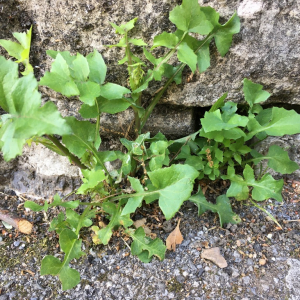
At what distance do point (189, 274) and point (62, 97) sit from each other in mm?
982

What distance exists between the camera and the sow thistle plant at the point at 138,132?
0.88 meters

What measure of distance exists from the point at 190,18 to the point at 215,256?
0.95 metres

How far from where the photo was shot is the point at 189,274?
1.09m

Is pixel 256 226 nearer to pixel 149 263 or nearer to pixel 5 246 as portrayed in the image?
pixel 149 263

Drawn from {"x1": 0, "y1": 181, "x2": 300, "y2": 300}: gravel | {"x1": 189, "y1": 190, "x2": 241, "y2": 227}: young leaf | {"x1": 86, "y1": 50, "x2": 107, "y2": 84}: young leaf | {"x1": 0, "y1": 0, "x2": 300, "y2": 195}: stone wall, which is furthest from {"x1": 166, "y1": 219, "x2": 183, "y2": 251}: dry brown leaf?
{"x1": 86, "y1": 50, "x2": 107, "y2": 84}: young leaf

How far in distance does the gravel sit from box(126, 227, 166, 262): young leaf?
8 cm

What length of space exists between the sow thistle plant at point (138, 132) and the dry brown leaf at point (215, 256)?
0.50 ft

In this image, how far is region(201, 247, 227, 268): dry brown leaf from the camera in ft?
3.64

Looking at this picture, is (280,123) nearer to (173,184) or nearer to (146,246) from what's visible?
(173,184)

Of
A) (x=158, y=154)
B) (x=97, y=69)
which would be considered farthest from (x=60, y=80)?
(x=158, y=154)

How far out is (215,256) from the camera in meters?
1.13

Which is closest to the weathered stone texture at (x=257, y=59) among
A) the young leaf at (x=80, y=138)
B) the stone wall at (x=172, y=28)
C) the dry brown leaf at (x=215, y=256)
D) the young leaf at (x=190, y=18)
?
the stone wall at (x=172, y=28)

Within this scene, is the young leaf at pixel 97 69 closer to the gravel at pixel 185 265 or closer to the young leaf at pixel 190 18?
the young leaf at pixel 190 18

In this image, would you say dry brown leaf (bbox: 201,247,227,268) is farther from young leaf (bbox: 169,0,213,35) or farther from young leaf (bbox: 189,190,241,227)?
young leaf (bbox: 169,0,213,35)
